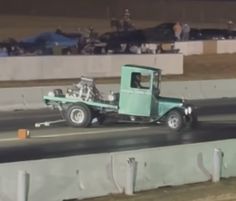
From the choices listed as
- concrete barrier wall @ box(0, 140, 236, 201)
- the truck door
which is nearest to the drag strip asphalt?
the truck door

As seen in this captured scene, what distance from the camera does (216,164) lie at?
13.2 m

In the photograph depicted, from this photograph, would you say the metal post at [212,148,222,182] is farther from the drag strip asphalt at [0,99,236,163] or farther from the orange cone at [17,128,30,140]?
the orange cone at [17,128,30,140]

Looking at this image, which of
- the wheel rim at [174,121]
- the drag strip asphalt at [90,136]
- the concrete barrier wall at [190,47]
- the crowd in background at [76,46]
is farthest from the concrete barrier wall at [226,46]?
the wheel rim at [174,121]

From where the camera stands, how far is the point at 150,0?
2864 inches

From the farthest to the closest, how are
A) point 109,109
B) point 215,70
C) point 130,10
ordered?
point 130,10 < point 215,70 < point 109,109

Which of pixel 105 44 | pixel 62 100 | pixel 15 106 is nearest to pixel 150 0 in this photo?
pixel 105 44

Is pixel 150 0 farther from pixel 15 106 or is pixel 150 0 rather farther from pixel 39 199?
pixel 39 199

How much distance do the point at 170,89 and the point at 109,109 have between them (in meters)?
9.47

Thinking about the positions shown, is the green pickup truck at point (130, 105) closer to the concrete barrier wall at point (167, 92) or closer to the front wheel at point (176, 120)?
the front wheel at point (176, 120)

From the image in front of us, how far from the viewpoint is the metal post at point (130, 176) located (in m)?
11.8

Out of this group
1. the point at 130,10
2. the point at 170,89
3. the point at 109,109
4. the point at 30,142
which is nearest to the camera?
the point at 30,142

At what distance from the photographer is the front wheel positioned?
20797 millimetres

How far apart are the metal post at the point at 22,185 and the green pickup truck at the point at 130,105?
1002cm

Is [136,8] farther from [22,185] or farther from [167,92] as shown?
[22,185]
